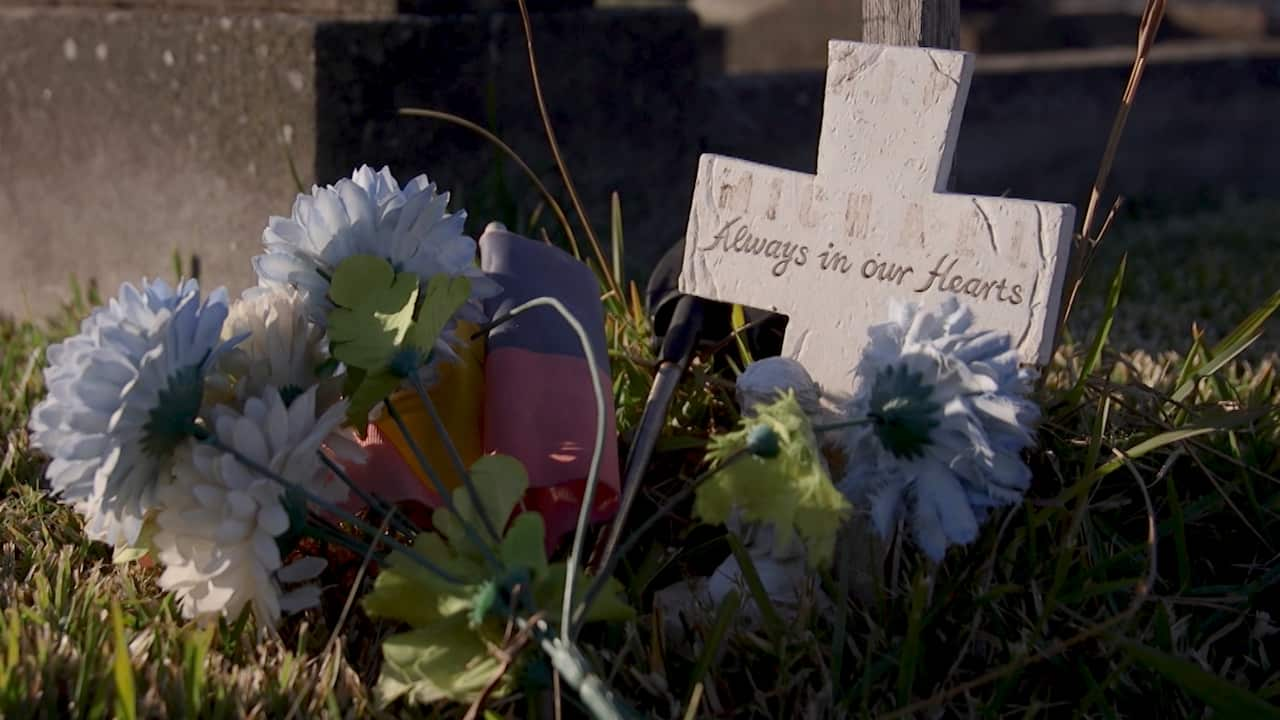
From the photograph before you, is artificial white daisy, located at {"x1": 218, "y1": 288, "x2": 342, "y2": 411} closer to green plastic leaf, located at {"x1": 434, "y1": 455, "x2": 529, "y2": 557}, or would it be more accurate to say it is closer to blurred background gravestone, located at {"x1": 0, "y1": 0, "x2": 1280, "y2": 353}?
green plastic leaf, located at {"x1": 434, "y1": 455, "x2": 529, "y2": 557}

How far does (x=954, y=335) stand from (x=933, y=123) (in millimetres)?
294

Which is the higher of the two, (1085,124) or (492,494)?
(1085,124)

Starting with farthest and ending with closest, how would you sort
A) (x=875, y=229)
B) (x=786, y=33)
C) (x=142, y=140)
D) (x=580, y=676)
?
1. (x=786, y=33)
2. (x=142, y=140)
3. (x=875, y=229)
4. (x=580, y=676)

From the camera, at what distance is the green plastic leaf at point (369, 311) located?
1233mm

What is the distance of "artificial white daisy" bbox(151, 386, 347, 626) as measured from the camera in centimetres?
114

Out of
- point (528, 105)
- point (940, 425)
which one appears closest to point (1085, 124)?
point (528, 105)

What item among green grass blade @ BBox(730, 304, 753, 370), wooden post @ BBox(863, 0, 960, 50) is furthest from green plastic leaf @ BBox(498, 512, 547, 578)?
wooden post @ BBox(863, 0, 960, 50)

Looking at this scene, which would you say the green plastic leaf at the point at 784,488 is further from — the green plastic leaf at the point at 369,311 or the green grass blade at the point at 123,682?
the green grass blade at the point at 123,682

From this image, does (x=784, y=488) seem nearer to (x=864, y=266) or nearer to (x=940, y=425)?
(x=940, y=425)

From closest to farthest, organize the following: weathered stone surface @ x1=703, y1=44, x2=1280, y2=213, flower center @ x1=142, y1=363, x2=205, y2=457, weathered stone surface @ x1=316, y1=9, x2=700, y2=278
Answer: flower center @ x1=142, y1=363, x2=205, y2=457
weathered stone surface @ x1=316, y1=9, x2=700, y2=278
weathered stone surface @ x1=703, y1=44, x2=1280, y2=213

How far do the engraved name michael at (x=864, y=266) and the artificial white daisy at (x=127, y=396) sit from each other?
582mm

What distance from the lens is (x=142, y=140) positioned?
2557 millimetres

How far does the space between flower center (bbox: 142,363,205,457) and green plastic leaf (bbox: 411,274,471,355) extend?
0.66 ft

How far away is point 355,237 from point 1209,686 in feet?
2.84
